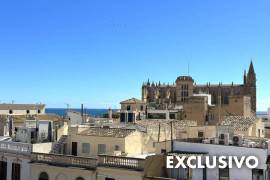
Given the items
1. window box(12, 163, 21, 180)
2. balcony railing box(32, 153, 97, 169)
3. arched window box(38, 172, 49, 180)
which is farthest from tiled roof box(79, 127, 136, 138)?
window box(12, 163, 21, 180)

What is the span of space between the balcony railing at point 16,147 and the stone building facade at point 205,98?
113 feet

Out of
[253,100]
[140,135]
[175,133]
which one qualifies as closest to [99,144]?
[140,135]

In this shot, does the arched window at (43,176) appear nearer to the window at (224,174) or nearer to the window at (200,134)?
the window at (224,174)

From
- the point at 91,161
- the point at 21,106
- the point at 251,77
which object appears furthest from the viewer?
the point at 251,77

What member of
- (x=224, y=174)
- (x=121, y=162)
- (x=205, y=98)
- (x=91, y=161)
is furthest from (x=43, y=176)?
(x=205, y=98)

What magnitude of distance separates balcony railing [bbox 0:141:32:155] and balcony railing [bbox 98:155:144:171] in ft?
21.1

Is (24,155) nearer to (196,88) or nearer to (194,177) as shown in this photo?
(194,177)

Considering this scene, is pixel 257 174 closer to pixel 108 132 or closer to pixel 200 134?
pixel 108 132

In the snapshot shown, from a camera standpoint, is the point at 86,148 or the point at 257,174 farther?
the point at 86,148

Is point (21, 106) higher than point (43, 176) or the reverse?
higher

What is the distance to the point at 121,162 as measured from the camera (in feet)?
75.1

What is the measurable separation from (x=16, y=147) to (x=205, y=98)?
41.4m

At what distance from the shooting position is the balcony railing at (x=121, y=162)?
2222cm

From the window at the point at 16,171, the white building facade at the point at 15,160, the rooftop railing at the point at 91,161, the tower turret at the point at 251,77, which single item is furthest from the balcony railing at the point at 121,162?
the tower turret at the point at 251,77
